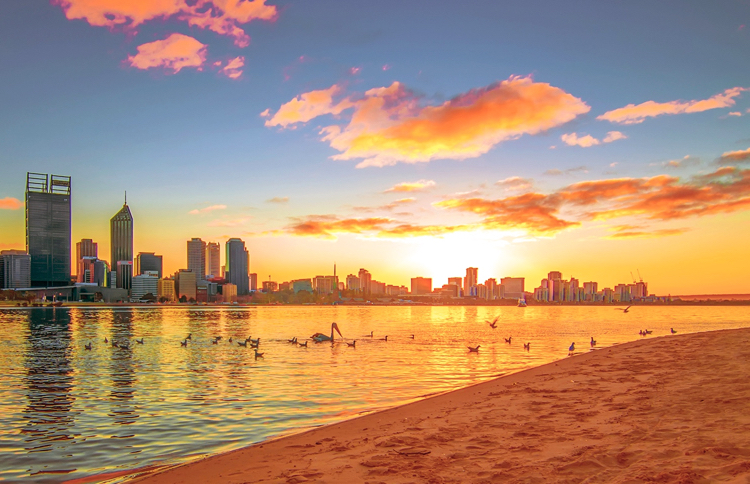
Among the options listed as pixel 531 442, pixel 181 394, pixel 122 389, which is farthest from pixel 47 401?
pixel 531 442

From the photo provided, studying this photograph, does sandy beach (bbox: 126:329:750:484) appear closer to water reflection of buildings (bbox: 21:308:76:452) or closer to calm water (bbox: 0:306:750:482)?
calm water (bbox: 0:306:750:482)

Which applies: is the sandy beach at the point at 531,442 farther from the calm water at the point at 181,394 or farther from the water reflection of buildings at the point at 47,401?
the water reflection of buildings at the point at 47,401

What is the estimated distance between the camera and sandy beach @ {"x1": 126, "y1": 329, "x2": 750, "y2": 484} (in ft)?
29.1

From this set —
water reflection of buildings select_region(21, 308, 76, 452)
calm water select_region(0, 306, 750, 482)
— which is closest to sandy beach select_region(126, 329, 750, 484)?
calm water select_region(0, 306, 750, 482)

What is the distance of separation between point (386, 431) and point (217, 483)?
16.6 feet

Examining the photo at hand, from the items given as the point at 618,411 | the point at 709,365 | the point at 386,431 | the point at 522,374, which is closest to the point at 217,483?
the point at 386,431

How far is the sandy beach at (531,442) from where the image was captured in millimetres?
8883

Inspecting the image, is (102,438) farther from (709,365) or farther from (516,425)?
(709,365)

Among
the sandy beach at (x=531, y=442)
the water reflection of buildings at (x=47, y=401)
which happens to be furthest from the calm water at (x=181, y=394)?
the sandy beach at (x=531, y=442)

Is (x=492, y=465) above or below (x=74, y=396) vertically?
above

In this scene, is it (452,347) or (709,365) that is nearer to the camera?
(709,365)

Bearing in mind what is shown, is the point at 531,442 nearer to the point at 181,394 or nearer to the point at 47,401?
the point at 181,394

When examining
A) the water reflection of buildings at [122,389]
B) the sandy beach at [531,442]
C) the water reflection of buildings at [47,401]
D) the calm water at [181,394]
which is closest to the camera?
the sandy beach at [531,442]

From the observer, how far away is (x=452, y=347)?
45.7 metres
